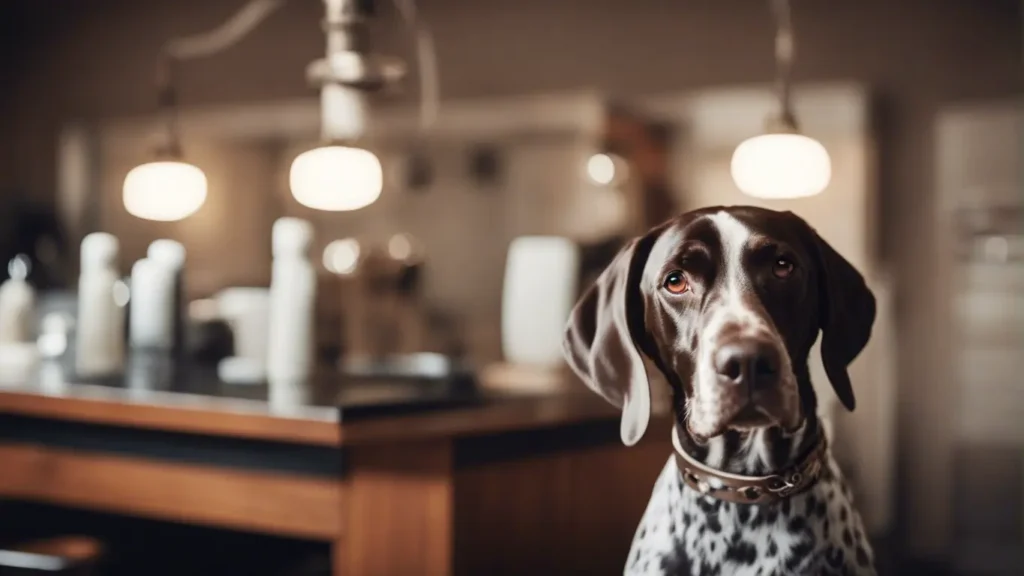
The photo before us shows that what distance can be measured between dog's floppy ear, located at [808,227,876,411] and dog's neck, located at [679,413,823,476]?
0.23ft

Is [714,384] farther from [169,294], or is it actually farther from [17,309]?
[17,309]

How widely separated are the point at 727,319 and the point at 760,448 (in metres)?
0.21

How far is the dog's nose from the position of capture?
1.26 m

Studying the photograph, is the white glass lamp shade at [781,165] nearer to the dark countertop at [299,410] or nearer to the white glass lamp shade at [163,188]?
the dark countertop at [299,410]

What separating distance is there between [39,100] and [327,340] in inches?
222

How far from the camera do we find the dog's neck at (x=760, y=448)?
1.40 m

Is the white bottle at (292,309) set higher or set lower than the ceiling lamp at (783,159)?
lower

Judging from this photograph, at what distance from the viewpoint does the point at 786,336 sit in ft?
4.50

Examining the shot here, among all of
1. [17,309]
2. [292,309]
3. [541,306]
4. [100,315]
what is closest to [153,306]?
[100,315]

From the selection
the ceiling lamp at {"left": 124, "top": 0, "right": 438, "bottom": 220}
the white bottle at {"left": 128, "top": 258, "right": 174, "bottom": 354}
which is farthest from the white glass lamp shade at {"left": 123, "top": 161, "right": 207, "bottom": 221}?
the white bottle at {"left": 128, "top": 258, "right": 174, "bottom": 354}

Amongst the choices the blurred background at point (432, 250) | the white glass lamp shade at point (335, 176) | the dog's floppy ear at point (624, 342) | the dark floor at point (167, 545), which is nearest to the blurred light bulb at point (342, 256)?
the blurred background at point (432, 250)

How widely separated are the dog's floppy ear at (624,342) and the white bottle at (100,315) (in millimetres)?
1656

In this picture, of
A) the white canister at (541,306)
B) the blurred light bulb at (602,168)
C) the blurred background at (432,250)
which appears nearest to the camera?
the blurred background at (432,250)

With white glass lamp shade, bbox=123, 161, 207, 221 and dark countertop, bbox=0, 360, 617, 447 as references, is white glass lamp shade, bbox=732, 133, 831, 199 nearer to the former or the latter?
dark countertop, bbox=0, 360, 617, 447
